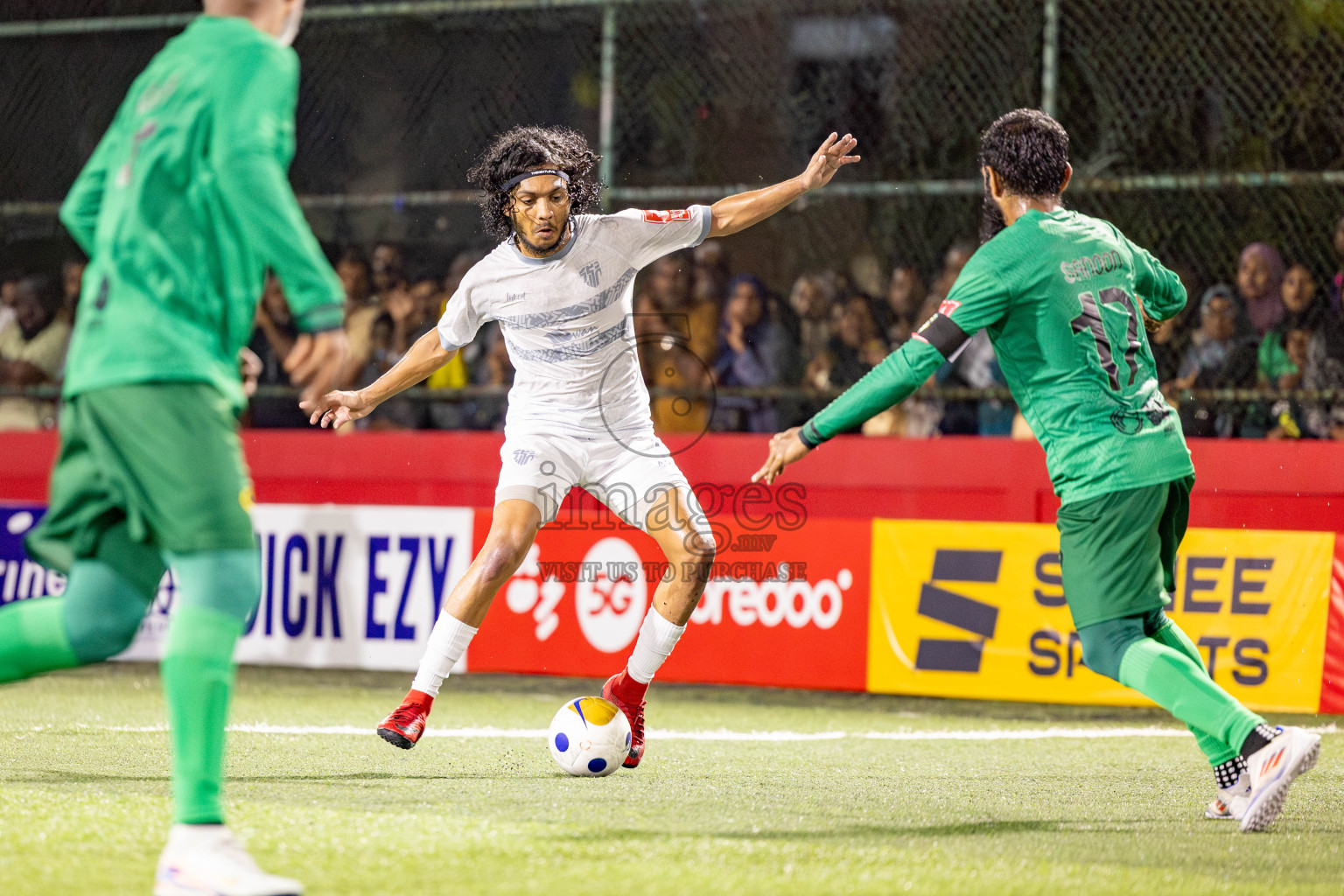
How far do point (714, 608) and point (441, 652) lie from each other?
3.32 m

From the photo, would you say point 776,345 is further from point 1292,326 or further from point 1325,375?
point 1325,375

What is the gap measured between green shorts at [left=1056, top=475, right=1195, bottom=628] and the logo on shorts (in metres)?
2.29

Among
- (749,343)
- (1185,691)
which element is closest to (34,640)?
(1185,691)

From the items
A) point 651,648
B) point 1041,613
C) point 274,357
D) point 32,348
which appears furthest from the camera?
point 32,348

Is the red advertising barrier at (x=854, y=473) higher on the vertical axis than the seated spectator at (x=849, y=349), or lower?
lower

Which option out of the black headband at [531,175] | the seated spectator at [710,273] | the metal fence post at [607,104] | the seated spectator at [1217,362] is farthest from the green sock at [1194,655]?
the metal fence post at [607,104]

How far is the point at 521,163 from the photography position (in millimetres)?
6285

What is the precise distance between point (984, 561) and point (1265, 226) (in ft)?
8.87

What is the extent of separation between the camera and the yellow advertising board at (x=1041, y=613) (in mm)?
8250

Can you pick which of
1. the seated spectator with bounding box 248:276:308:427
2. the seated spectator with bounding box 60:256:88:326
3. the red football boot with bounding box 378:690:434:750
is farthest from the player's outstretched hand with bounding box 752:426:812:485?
the seated spectator with bounding box 60:256:88:326

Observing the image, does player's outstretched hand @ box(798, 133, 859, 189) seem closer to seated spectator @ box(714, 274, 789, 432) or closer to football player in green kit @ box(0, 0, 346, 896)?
football player in green kit @ box(0, 0, 346, 896)

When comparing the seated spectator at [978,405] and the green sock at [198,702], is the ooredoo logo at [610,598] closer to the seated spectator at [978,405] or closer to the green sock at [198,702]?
the seated spectator at [978,405]

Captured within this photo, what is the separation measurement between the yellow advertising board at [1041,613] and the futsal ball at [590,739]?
3.36 meters

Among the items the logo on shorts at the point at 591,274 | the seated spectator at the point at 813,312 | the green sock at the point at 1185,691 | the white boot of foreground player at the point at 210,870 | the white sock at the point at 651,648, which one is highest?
the seated spectator at the point at 813,312
